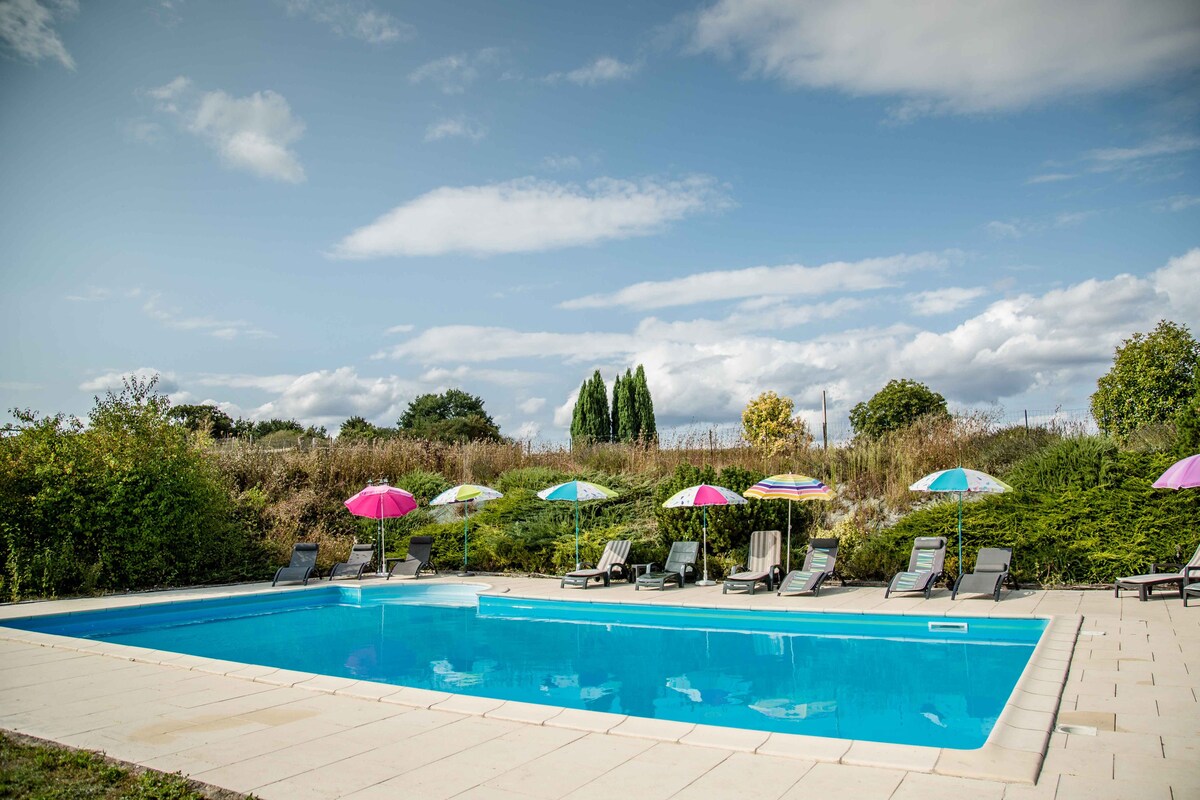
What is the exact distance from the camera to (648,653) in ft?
26.5

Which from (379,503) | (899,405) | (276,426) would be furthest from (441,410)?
(379,503)

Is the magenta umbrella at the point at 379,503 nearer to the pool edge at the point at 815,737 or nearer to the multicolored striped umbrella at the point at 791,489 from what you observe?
the pool edge at the point at 815,737

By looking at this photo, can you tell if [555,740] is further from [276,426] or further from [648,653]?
[276,426]

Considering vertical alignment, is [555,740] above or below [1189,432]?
below

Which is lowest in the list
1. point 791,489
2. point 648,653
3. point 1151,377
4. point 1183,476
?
point 648,653

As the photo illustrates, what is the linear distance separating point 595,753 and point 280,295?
9567 millimetres

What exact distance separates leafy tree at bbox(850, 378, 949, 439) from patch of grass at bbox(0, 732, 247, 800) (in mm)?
19936

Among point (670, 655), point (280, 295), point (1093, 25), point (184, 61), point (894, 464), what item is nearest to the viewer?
point (1093, 25)

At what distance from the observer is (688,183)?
1130 cm

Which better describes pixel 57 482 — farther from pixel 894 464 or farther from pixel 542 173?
pixel 894 464

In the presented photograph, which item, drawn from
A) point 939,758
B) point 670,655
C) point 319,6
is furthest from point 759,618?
point 319,6

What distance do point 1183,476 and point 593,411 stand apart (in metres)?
24.2

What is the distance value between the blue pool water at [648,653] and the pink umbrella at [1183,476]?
2208mm

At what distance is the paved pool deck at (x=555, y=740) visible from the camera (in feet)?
11.3
